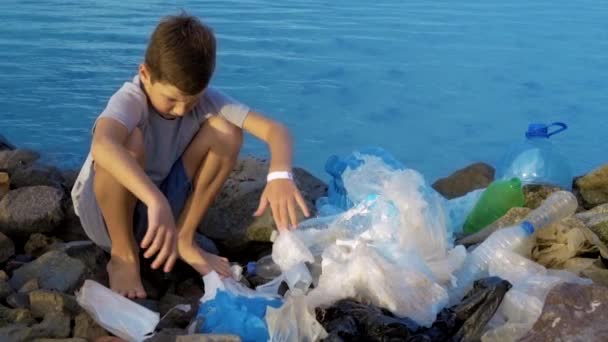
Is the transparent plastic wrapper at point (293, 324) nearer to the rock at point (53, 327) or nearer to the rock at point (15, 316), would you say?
the rock at point (53, 327)

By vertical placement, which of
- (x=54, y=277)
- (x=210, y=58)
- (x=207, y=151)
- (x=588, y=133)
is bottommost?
(x=588, y=133)

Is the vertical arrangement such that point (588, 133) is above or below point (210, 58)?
below

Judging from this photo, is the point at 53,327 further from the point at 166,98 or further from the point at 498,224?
the point at 498,224

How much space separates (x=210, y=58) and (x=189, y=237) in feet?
2.30

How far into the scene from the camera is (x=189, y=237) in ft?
10.8

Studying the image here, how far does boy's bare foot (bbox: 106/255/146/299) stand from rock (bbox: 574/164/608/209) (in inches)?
89.0

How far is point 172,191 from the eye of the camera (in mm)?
3328

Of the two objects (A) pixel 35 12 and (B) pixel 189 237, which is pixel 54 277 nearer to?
(B) pixel 189 237

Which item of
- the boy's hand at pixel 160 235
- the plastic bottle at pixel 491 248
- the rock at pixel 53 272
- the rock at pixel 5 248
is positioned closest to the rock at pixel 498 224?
the plastic bottle at pixel 491 248

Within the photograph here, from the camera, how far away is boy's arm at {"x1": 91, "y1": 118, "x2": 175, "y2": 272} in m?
2.62

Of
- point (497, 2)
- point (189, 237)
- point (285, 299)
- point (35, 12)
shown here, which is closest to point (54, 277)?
point (189, 237)

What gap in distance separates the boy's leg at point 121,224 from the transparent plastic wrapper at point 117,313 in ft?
0.52

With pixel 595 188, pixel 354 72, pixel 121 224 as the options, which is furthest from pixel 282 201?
pixel 354 72

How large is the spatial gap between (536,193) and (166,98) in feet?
5.80
